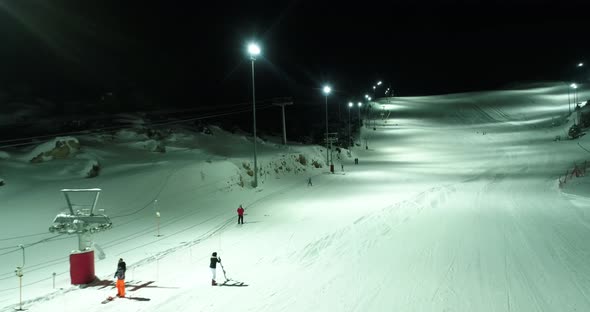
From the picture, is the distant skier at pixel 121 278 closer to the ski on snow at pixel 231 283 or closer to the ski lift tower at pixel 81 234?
the ski lift tower at pixel 81 234

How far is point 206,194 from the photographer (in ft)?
83.0

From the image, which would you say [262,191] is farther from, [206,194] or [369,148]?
[369,148]

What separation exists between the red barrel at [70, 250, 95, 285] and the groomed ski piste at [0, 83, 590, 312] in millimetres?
320

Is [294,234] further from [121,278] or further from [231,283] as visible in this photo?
[121,278]

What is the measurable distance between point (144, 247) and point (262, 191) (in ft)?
45.1

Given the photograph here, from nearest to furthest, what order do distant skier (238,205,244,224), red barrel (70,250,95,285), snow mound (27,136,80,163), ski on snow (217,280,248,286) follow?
1. ski on snow (217,280,248,286)
2. red barrel (70,250,95,285)
3. distant skier (238,205,244,224)
4. snow mound (27,136,80,163)

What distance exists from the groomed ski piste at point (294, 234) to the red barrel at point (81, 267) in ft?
1.05

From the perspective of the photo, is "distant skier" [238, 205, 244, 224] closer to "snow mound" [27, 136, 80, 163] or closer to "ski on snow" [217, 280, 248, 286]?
"ski on snow" [217, 280, 248, 286]

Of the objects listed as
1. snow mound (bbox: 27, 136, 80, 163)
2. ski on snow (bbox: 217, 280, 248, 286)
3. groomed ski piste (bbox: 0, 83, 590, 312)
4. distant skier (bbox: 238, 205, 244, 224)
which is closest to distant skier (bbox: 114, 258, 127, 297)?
groomed ski piste (bbox: 0, 83, 590, 312)

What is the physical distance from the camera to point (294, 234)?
1653cm

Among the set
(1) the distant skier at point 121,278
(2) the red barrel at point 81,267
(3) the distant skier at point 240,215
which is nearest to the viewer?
(1) the distant skier at point 121,278

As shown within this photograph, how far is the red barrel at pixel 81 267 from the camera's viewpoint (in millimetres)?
11648

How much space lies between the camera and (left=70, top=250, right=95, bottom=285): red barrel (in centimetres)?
1165

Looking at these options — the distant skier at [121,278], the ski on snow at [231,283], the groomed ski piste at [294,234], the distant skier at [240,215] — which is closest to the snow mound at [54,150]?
the groomed ski piste at [294,234]
